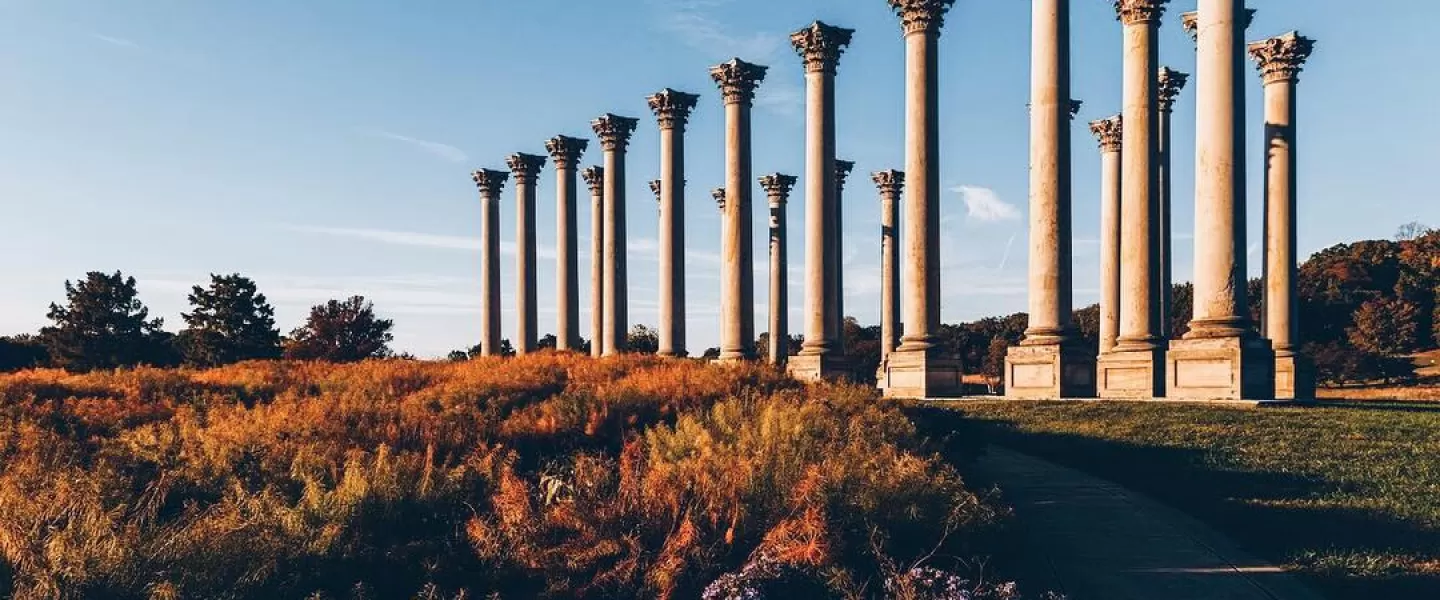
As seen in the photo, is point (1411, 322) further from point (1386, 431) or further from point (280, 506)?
point (280, 506)

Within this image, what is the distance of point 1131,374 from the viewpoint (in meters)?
42.5

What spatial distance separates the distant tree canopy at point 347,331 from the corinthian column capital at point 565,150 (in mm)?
25707

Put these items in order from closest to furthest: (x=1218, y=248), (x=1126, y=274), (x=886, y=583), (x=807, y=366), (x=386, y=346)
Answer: (x=886, y=583) → (x=1218, y=248) → (x=1126, y=274) → (x=807, y=366) → (x=386, y=346)

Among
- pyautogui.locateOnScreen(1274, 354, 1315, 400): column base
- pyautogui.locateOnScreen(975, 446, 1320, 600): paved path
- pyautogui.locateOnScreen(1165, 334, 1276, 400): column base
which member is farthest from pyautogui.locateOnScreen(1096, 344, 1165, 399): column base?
pyautogui.locateOnScreen(975, 446, 1320, 600): paved path

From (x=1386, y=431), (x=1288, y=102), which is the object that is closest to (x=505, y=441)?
(x=1386, y=431)

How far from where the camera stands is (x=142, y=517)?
592 inches

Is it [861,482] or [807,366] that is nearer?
[861,482]

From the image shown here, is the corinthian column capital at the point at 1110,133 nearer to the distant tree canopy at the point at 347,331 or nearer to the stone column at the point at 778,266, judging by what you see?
the stone column at the point at 778,266

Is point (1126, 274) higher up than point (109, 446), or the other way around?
point (1126, 274)

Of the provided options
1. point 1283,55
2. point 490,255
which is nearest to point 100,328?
point 490,255

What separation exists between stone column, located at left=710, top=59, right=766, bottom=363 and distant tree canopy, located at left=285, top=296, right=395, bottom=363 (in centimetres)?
4098

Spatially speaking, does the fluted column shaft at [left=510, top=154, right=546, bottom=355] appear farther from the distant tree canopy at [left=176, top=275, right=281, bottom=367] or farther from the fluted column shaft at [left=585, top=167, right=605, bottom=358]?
the distant tree canopy at [left=176, top=275, right=281, bottom=367]

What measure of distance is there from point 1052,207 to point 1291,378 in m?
15.1

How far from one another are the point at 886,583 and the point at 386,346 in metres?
83.4
